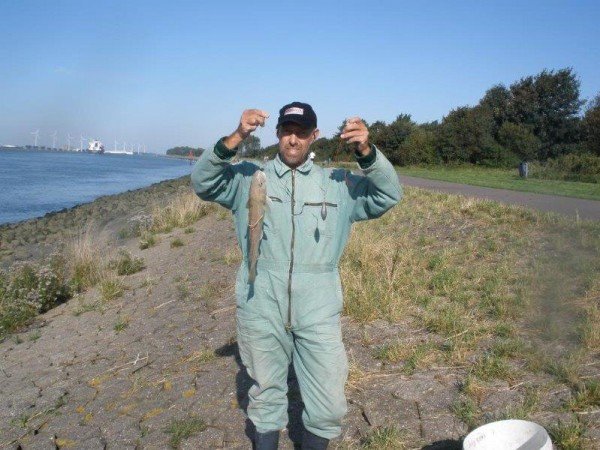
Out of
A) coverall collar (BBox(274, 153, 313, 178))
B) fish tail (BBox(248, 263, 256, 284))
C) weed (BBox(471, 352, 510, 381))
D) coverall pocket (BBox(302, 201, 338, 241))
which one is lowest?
weed (BBox(471, 352, 510, 381))

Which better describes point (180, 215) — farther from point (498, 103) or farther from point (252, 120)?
point (498, 103)

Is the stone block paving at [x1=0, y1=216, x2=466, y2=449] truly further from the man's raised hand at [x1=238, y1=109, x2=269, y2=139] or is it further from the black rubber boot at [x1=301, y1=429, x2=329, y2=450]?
the man's raised hand at [x1=238, y1=109, x2=269, y2=139]

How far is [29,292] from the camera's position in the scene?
9250mm

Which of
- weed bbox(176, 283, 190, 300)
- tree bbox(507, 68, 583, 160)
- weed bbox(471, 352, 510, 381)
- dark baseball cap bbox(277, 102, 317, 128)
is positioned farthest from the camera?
tree bbox(507, 68, 583, 160)

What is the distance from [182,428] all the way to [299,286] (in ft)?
6.02

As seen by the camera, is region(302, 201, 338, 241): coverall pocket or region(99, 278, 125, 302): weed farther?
region(99, 278, 125, 302): weed

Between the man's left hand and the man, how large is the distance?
3 centimetres

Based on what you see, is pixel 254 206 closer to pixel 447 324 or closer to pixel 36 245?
pixel 447 324

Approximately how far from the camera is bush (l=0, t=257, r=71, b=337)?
8664mm

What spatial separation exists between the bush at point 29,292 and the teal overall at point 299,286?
6363 millimetres

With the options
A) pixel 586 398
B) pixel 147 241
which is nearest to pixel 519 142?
pixel 147 241

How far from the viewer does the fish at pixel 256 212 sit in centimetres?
323

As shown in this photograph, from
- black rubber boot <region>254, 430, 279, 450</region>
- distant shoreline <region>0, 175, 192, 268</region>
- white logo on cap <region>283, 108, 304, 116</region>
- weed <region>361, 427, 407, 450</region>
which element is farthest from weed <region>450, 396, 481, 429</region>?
distant shoreline <region>0, 175, 192, 268</region>

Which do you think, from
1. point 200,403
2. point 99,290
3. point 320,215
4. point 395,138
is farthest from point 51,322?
point 395,138
